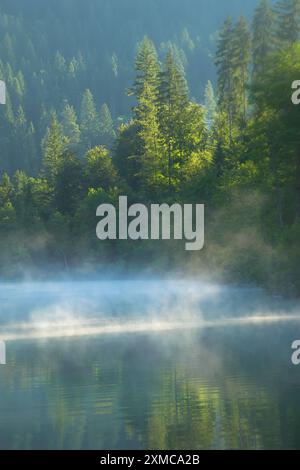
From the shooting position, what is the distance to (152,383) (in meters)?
21.5

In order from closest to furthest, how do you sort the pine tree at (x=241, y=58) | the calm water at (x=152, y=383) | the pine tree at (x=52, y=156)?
the calm water at (x=152, y=383)
the pine tree at (x=241, y=58)
the pine tree at (x=52, y=156)

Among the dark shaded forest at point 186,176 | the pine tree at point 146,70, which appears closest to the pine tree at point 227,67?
the dark shaded forest at point 186,176

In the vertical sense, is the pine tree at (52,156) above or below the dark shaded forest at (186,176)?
above

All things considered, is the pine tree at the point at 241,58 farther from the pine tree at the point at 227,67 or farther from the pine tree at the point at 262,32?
the pine tree at the point at 262,32

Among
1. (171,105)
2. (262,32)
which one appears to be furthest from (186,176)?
(262,32)

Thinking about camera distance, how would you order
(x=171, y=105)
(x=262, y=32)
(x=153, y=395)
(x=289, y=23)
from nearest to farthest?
(x=153, y=395) < (x=289, y=23) < (x=262, y=32) < (x=171, y=105)

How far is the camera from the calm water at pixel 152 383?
15977 millimetres

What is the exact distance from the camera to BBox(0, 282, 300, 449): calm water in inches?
629

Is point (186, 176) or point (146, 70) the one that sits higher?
point (146, 70)

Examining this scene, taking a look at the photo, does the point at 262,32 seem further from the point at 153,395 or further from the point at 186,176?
the point at 153,395

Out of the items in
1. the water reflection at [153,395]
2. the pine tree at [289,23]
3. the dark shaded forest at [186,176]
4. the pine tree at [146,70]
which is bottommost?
the water reflection at [153,395]

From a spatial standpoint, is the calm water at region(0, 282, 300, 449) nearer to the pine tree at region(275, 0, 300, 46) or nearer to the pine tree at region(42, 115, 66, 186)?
the pine tree at region(275, 0, 300, 46)

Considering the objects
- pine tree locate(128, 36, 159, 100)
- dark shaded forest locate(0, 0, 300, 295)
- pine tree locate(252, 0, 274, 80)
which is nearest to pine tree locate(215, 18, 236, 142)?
dark shaded forest locate(0, 0, 300, 295)
